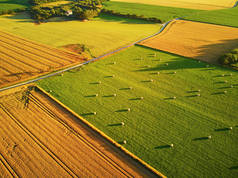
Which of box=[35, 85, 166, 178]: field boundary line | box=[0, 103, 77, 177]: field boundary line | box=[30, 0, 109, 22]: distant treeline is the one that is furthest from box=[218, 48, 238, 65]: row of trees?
box=[30, 0, 109, 22]: distant treeline

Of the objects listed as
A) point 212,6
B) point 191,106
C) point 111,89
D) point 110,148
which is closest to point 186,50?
point 191,106

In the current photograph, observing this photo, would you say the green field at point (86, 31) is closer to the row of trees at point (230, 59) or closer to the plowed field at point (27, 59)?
the plowed field at point (27, 59)

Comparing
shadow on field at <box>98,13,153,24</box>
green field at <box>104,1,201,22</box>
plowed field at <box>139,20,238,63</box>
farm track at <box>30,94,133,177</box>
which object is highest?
green field at <box>104,1,201,22</box>

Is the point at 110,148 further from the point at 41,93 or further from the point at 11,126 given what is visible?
the point at 41,93

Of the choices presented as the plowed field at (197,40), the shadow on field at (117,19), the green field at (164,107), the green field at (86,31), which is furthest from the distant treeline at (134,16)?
the green field at (164,107)

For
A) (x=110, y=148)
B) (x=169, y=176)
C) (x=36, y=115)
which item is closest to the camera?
(x=169, y=176)

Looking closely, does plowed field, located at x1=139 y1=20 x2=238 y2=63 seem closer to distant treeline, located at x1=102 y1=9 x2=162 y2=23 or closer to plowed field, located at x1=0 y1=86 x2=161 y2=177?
distant treeline, located at x1=102 y1=9 x2=162 y2=23
